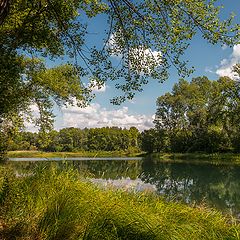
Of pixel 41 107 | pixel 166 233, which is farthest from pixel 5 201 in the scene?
pixel 41 107

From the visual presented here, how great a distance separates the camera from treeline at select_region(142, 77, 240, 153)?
65062 mm

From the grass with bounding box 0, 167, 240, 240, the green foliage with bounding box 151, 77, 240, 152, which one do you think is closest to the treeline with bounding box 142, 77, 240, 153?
the green foliage with bounding box 151, 77, 240, 152

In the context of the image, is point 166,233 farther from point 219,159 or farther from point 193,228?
point 219,159

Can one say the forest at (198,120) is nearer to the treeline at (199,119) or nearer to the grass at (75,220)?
the treeline at (199,119)

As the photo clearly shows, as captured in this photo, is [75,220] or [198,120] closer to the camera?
[75,220]

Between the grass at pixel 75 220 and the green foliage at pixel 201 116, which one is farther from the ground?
the green foliage at pixel 201 116

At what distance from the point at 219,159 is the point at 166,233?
61.0 meters

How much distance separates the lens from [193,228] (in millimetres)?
5375

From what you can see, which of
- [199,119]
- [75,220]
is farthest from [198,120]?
[75,220]

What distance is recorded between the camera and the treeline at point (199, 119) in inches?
2562

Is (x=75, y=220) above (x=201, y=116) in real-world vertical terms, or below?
below

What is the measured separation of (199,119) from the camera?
247 feet

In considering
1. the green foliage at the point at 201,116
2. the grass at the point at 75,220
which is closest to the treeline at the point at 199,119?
the green foliage at the point at 201,116

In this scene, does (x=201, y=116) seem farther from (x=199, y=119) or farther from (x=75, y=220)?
(x=75, y=220)
